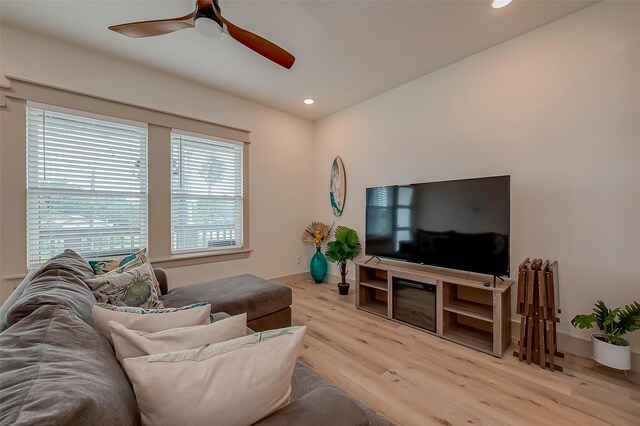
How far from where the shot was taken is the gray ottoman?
2074 mm

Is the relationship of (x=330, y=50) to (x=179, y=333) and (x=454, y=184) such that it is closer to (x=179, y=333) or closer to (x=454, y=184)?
(x=454, y=184)

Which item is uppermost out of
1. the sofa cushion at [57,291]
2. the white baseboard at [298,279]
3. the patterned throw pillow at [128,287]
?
the sofa cushion at [57,291]

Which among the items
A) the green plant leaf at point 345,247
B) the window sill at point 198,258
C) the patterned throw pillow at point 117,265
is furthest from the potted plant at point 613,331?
the window sill at point 198,258

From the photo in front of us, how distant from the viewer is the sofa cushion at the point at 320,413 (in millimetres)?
700

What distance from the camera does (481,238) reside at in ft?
7.70

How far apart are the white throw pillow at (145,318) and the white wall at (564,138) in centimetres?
272

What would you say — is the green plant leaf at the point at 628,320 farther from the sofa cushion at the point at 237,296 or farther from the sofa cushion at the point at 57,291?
the sofa cushion at the point at 57,291

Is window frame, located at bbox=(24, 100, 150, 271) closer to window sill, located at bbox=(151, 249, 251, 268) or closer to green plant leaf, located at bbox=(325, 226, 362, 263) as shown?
window sill, located at bbox=(151, 249, 251, 268)

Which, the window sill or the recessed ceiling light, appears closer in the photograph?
the recessed ceiling light

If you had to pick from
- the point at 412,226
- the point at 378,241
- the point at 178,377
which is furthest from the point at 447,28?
the point at 178,377

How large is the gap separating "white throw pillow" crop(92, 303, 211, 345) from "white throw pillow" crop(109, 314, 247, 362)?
61mm

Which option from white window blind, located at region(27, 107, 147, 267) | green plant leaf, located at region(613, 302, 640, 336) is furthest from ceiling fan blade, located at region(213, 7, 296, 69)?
green plant leaf, located at region(613, 302, 640, 336)

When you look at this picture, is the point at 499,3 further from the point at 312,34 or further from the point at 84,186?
the point at 84,186

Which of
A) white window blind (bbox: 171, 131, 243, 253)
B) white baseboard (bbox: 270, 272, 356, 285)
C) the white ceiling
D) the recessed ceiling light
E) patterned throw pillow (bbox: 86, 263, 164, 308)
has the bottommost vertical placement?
white baseboard (bbox: 270, 272, 356, 285)
